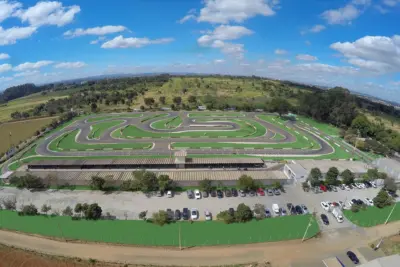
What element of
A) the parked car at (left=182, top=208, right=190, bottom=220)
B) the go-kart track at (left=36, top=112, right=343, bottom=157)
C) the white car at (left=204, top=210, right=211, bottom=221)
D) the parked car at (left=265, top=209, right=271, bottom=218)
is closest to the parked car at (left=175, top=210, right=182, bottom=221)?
the parked car at (left=182, top=208, right=190, bottom=220)

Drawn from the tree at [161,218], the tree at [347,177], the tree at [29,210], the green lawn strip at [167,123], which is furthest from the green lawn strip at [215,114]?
the tree at [29,210]

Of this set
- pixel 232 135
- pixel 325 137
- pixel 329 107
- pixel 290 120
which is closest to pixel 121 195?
pixel 232 135

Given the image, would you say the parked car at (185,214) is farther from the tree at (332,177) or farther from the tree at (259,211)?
the tree at (332,177)

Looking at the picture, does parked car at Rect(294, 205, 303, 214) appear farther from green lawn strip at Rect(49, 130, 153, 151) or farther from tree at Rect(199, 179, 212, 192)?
green lawn strip at Rect(49, 130, 153, 151)

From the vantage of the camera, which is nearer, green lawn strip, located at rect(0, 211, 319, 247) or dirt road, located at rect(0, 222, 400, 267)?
dirt road, located at rect(0, 222, 400, 267)

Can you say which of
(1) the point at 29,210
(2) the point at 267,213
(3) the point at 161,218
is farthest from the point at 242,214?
(1) the point at 29,210

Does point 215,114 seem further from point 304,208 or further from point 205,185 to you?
point 304,208

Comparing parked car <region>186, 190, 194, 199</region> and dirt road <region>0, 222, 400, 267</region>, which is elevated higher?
parked car <region>186, 190, 194, 199</region>
